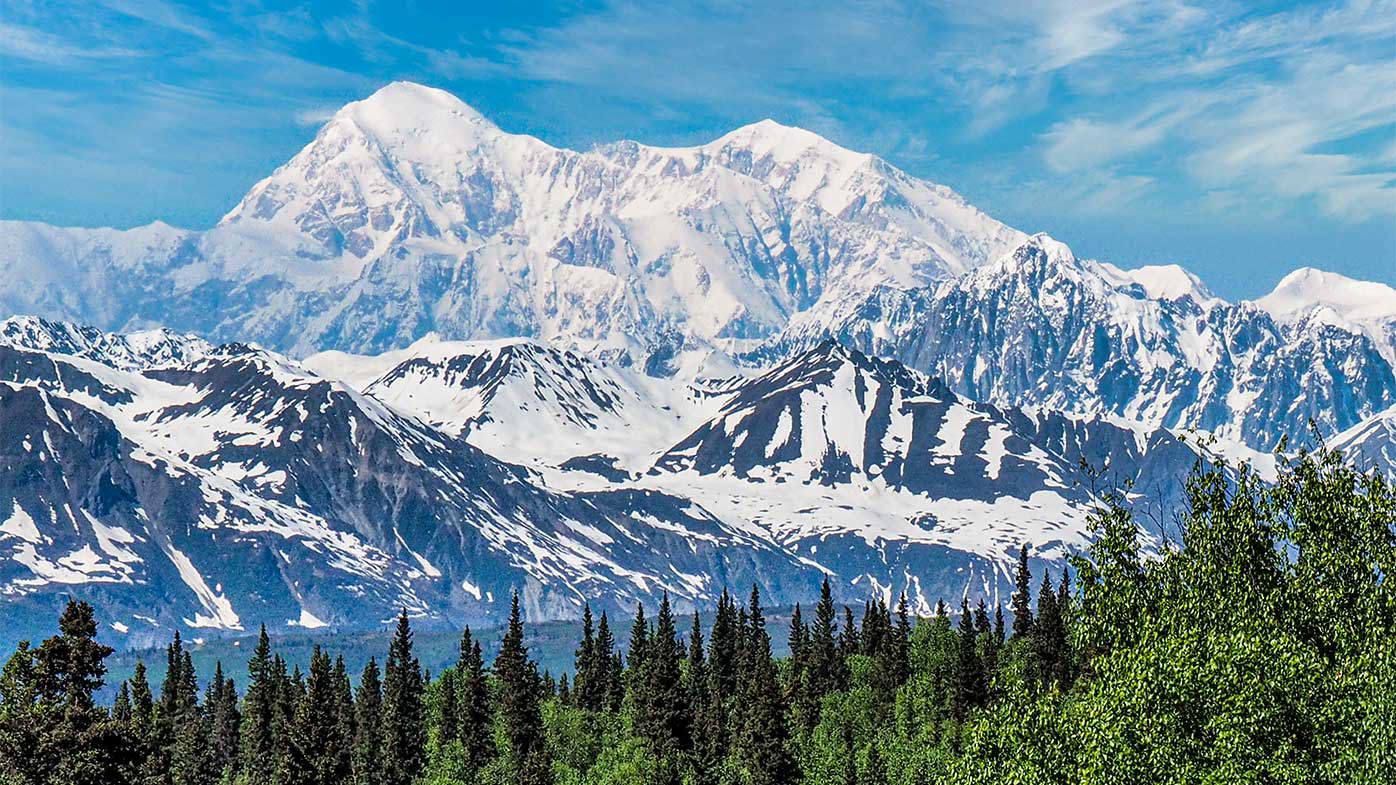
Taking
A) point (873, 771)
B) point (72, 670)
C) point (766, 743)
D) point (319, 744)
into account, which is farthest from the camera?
point (873, 771)

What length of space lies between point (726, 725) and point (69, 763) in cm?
12346

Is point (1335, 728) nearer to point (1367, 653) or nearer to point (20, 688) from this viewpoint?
point (1367, 653)

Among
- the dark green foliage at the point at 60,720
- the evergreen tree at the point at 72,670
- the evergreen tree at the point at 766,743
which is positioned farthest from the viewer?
the evergreen tree at the point at 766,743

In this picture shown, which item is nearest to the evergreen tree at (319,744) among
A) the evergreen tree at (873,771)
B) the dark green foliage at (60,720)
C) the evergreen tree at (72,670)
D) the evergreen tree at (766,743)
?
the evergreen tree at (766,743)

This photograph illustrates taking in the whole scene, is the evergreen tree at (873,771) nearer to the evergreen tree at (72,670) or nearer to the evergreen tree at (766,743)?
the evergreen tree at (766,743)

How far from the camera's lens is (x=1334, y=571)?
243 feet

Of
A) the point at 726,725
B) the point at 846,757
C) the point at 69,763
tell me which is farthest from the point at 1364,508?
the point at 726,725

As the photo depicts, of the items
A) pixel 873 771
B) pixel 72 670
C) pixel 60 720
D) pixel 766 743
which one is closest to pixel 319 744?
pixel 766 743

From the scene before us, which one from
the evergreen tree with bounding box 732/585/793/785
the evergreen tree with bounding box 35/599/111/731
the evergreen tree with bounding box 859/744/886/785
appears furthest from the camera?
the evergreen tree with bounding box 859/744/886/785

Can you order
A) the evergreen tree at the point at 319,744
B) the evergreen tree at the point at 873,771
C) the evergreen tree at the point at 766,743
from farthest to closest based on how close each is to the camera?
the evergreen tree at the point at 873,771
the evergreen tree at the point at 766,743
the evergreen tree at the point at 319,744

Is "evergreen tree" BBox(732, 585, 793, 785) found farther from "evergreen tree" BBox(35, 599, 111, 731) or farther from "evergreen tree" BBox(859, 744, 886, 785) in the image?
"evergreen tree" BBox(35, 599, 111, 731)

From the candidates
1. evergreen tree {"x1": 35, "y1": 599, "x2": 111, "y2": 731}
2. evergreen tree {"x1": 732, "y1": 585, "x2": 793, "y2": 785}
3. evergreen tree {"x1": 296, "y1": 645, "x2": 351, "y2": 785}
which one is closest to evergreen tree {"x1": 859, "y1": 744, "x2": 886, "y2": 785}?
evergreen tree {"x1": 732, "y1": 585, "x2": 793, "y2": 785}

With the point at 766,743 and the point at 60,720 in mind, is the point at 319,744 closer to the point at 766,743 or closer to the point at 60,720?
the point at 766,743

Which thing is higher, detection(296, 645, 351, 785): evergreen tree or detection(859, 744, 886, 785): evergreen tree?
detection(296, 645, 351, 785): evergreen tree
